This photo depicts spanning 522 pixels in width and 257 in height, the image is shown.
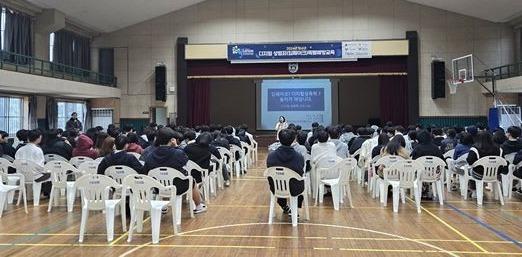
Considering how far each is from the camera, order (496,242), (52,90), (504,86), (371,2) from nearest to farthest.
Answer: (496,242)
(52,90)
(504,86)
(371,2)

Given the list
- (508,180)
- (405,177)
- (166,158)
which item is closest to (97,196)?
(166,158)

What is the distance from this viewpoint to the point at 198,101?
58.0 ft

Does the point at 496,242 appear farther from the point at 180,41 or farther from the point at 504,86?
the point at 180,41

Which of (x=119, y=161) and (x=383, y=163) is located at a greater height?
(x=119, y=161)

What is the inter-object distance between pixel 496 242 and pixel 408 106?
42.2 ft

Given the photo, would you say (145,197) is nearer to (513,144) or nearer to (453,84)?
(513,144)

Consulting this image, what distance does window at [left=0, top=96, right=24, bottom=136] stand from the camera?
1277cm

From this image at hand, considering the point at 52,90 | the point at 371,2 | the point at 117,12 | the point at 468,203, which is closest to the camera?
the point at 468,203

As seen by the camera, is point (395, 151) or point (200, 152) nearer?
point (200, 152)

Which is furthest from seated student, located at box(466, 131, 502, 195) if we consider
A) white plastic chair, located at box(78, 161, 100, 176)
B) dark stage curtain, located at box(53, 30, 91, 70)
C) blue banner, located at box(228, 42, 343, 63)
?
dark stage curtain, located at box(53, 30, 91, 70)

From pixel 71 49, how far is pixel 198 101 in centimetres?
505

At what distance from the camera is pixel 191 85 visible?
1767 cm

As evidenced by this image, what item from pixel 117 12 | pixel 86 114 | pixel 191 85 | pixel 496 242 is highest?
pixel 117 12

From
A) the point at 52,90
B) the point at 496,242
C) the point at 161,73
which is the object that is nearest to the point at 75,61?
the point at 161,73
